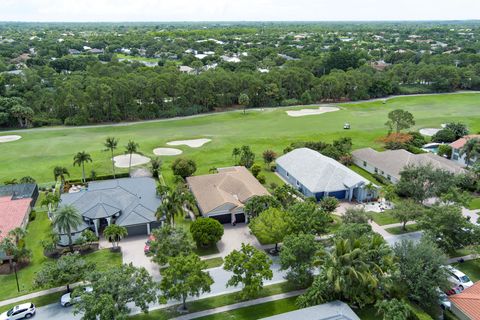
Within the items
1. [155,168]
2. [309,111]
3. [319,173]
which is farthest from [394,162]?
[309,111]

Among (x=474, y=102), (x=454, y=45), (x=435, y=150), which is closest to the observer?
(x=435, y=150)

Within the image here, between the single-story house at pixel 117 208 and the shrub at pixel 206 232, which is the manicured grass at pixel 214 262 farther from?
the single-story house at pixel 117 208

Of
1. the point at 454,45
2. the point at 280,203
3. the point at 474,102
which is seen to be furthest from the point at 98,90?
the point at 454,45

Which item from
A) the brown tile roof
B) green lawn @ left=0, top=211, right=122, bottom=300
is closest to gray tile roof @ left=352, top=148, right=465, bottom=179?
the brown tile roof

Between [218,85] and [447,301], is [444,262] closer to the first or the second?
[447,301]

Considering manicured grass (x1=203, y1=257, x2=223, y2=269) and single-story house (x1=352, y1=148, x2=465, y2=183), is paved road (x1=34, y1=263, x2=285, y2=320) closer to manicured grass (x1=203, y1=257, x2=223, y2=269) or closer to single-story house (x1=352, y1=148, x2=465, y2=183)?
manicured grass (x1=203, y1=257, x2=223, y2=269)

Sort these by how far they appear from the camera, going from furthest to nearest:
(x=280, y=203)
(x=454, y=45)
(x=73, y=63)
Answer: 1. (x=454, y=45)
2. (x=73, y=63)
3. (x=280, y=203)

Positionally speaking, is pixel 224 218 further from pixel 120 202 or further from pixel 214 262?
pixel 120 202
